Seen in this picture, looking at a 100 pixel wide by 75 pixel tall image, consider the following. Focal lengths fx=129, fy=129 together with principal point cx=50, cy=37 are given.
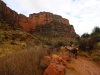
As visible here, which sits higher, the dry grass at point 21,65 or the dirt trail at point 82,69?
the dry grass at point 21,65

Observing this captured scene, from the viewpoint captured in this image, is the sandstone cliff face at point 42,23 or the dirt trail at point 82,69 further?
the sandstone cliff face at point 42,23

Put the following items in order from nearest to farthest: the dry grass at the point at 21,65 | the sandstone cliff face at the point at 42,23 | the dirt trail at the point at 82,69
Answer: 1. the dry grass at the point at 21,65
2. the dirt trail at the point at 82,69
3. the sandstone cliff face at the point at 42,23

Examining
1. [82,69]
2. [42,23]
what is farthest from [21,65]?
[42,23]

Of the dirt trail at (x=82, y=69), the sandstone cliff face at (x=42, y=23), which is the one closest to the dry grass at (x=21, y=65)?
the dirt trail at (x=82, y=69)

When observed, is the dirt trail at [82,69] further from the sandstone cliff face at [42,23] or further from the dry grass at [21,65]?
the sandstone cliff face at [42,23]

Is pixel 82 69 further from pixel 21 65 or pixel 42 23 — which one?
pixel 42 23

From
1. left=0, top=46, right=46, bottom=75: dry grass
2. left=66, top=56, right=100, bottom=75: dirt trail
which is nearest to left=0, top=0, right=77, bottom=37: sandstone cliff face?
left=66, top=56, right=100, bottom=75: dirt trail

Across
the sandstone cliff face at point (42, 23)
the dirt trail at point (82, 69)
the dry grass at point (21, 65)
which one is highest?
the sandstone cliff face at point (42, 23)

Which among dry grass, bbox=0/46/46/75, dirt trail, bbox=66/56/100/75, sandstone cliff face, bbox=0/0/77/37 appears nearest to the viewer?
dry grass, bbox=0/46/46/75

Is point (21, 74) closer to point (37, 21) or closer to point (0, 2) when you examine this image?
point (0, 2)

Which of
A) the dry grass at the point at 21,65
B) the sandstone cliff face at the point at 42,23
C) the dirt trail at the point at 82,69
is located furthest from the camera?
the sandstone cliff face at the point at 42,23

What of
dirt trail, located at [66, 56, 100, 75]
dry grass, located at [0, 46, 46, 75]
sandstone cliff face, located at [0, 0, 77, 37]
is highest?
sandstone cliff face, located at [0, 0, 77, 37]

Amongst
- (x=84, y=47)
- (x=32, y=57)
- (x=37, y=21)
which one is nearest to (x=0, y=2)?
(x=37, y=21)

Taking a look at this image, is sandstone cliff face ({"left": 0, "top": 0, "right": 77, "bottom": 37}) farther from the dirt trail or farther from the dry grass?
the dry grass
